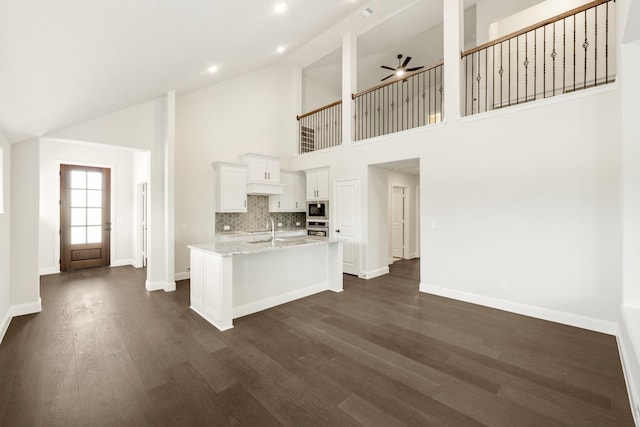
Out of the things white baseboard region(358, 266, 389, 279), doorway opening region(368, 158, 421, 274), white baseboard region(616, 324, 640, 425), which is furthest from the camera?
doorway opening region(368, 158, 421, 274)

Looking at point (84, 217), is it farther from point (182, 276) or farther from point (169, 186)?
point (169, 186)

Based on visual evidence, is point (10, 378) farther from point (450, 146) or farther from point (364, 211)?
point (450, 146)

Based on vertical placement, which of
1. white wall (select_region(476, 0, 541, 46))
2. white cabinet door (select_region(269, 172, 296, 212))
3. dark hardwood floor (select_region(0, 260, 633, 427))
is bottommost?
dark hardwood floor (select_region(0, 260, 633, 427))

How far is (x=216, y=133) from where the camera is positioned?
5809 mm

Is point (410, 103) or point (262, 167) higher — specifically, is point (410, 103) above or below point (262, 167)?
above

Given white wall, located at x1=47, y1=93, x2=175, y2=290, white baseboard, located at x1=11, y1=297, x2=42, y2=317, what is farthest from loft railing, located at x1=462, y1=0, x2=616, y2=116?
white baseboard, located at x1=11, y1=297, x2=42, y2=317

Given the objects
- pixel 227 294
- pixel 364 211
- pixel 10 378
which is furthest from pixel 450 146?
pixel 10 378

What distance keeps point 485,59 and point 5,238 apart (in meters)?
7.26

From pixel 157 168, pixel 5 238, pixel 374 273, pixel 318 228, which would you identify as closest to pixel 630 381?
pixel 374 273

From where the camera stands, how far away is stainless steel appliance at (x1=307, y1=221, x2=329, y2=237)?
259 inches

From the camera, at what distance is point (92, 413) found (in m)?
1.84

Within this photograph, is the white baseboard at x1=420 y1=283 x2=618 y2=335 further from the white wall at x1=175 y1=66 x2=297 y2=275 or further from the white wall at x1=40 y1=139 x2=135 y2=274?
the white wall at x1=40 y1=139 x2=135 y2=274

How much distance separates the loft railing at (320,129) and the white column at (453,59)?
2955 mm

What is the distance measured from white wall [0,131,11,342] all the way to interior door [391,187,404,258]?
7.17 m
